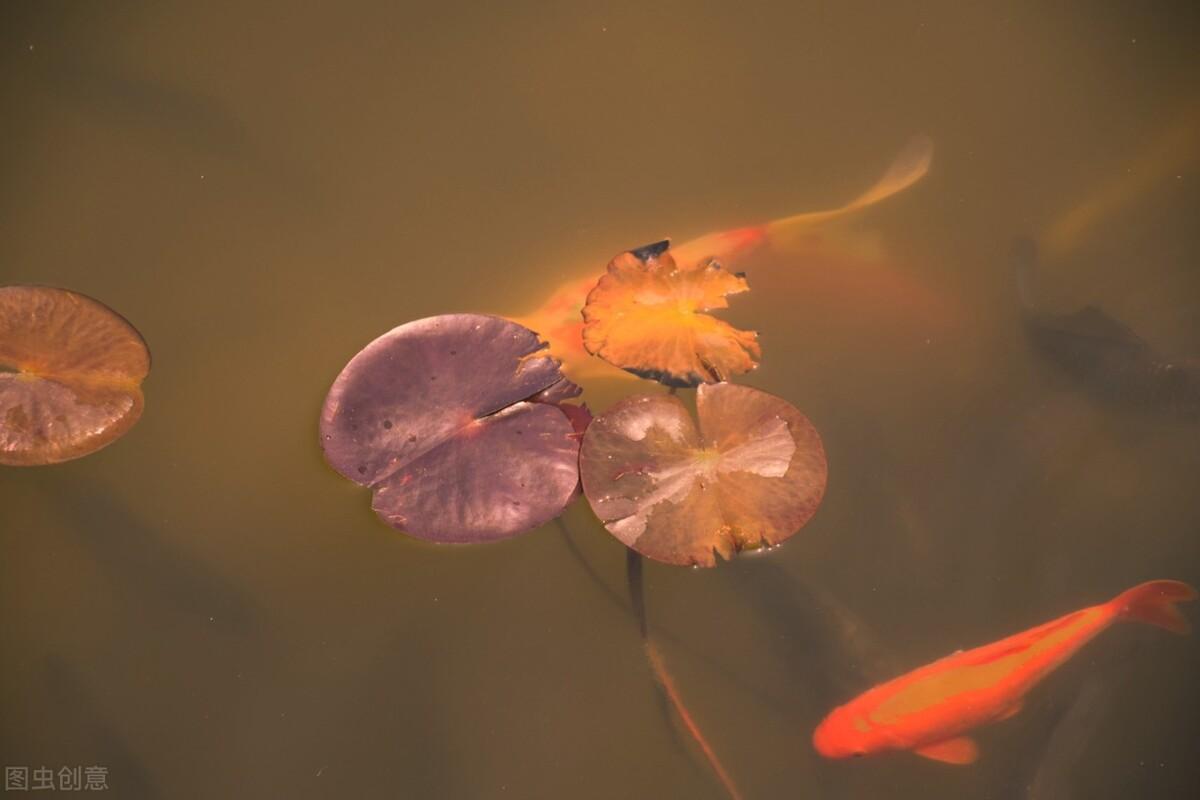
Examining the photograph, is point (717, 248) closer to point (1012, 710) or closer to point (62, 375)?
point (1012, 710)

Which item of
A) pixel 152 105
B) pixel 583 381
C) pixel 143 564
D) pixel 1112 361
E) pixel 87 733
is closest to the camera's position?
pixel 87 733

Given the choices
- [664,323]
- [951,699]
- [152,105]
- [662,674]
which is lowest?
[951,699]

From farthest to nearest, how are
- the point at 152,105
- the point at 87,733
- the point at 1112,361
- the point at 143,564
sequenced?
1. the point at 152,105
2. the point at 1112,361
3. the point at 143,564
4. the point at 87,733

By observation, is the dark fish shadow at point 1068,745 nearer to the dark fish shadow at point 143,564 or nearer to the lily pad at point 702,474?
the lily pad at point 702,474

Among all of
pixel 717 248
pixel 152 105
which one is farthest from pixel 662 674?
pixel 152 105

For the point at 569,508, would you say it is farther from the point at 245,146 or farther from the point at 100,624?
the point at 245,146

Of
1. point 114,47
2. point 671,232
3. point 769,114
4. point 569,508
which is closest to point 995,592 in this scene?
point 569,508

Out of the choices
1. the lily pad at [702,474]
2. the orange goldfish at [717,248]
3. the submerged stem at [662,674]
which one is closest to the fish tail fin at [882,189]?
the orange goldfish at [717,248]
